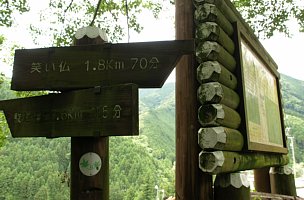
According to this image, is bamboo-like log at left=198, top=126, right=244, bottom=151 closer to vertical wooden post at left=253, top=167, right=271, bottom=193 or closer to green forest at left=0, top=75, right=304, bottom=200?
vertical wooden post at left=253, top=167, right=271, bottom=193

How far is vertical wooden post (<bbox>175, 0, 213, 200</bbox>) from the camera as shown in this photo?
11.0 feet

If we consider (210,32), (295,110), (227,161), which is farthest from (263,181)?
(295,110)

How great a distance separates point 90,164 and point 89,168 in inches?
1.1

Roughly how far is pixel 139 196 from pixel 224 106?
47969 mm

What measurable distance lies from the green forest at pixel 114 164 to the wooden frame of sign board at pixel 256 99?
32343mm

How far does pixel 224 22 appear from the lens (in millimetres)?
3982

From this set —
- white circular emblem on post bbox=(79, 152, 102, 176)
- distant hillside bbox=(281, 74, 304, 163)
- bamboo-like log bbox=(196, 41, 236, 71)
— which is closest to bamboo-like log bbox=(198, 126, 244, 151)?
bamboo-like log bbox=(196, 41, 236, 71)

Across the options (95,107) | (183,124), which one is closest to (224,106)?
(183,124)

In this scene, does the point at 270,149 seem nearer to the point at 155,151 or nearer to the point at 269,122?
the point at 269,122

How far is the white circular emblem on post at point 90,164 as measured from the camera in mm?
1898

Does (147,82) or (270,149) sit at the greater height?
(147,82)

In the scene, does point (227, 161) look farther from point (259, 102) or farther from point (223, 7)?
point (223, 7)

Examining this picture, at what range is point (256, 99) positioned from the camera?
4492mm

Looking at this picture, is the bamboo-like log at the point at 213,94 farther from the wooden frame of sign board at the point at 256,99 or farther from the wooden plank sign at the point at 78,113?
the wooden plank sign at the point at 78,113
